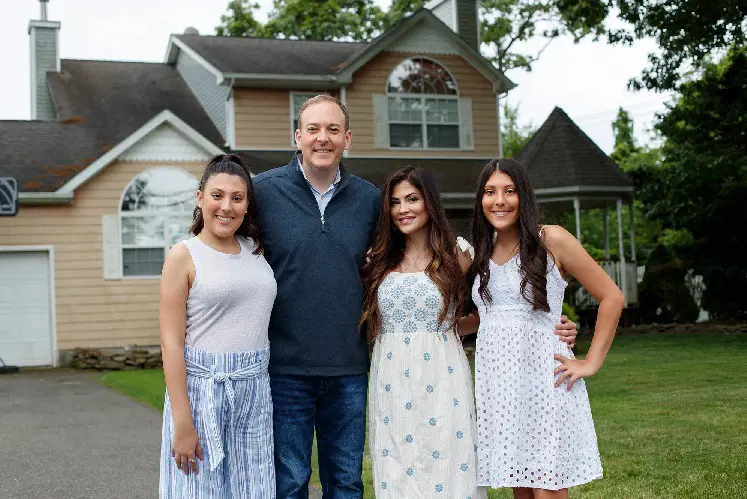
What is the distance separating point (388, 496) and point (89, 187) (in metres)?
14.5

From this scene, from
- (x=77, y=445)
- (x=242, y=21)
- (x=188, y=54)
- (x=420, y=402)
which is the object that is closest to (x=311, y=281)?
(x=420, y=402)

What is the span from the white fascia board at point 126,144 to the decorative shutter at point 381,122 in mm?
3581

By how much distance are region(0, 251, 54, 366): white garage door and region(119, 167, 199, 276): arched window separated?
1.47m

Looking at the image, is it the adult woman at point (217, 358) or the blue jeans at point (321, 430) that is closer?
the adult woman at point (217, 358)

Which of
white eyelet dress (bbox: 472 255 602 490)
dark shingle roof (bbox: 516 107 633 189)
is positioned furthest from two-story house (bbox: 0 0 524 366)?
white eyelet dress (bbox: 472 255 602 490)

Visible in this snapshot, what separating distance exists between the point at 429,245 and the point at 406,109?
15.9m

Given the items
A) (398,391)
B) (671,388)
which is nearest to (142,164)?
(671,388)

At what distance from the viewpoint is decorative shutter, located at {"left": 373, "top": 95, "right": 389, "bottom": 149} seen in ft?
64.9

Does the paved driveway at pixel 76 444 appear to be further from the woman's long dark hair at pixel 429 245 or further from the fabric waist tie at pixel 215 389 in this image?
the woman's long dark hair at pixel 429 245

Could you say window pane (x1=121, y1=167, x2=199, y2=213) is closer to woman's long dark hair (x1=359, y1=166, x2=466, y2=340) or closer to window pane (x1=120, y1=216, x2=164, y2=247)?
window pane (x1=120, y1=216, x2=164, y2=247)

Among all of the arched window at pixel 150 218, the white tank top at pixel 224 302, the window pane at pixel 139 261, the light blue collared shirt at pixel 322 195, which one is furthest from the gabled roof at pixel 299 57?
the white tank top at pixel 224 302

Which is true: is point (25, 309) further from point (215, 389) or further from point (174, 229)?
point (215, 389)

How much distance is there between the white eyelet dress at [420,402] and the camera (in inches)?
168

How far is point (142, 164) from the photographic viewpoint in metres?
17.9
